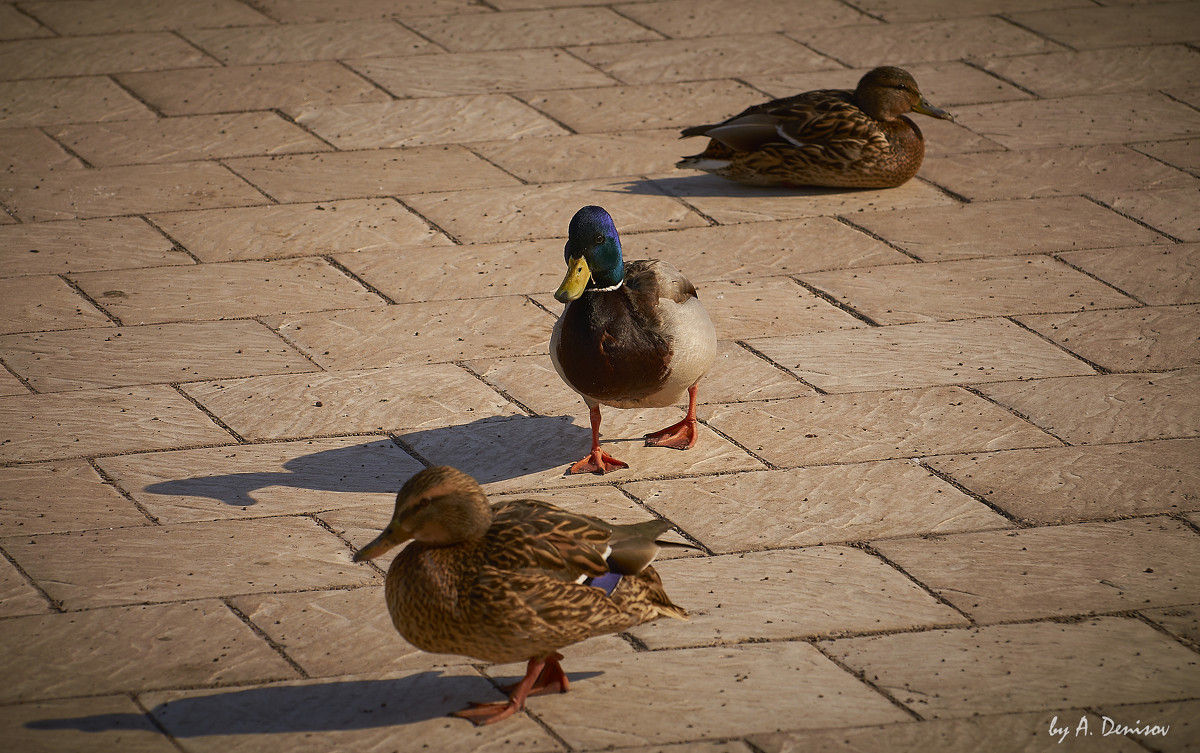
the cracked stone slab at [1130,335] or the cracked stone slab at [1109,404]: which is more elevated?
the cracked stone slab at [1130,335]

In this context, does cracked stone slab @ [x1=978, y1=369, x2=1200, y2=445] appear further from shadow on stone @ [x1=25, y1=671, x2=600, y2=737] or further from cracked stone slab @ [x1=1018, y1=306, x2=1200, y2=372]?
shadow on stone @ [x1=25, y1=671, x2=600, y2=737]

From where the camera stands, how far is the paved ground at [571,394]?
4496 millimetres

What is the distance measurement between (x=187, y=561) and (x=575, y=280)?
6.33 feet

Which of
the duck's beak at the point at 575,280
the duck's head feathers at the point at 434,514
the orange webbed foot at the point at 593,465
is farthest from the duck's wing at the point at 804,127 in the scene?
the duck's head feathers at the point at 434,514

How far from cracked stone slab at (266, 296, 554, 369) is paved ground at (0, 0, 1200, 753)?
1.1 inches

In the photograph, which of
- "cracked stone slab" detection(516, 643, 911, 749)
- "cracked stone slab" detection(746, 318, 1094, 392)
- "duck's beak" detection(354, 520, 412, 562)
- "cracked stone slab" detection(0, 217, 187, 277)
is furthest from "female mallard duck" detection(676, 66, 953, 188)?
"duck's beak" detection(354, 520, 412, 562)

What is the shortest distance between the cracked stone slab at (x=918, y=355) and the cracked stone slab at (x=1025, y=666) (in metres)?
2.06

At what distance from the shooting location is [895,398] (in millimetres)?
6539

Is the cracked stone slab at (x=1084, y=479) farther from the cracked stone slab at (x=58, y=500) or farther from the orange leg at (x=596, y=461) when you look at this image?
the cracked stone slab at (x=58, y=500)

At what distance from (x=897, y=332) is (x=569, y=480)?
7.48ft

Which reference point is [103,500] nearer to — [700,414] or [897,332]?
[700,414]

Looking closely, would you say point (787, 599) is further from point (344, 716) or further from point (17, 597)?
point (17, 597)

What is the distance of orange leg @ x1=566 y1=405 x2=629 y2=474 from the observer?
5938 mm

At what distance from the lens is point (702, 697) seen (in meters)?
4.42
